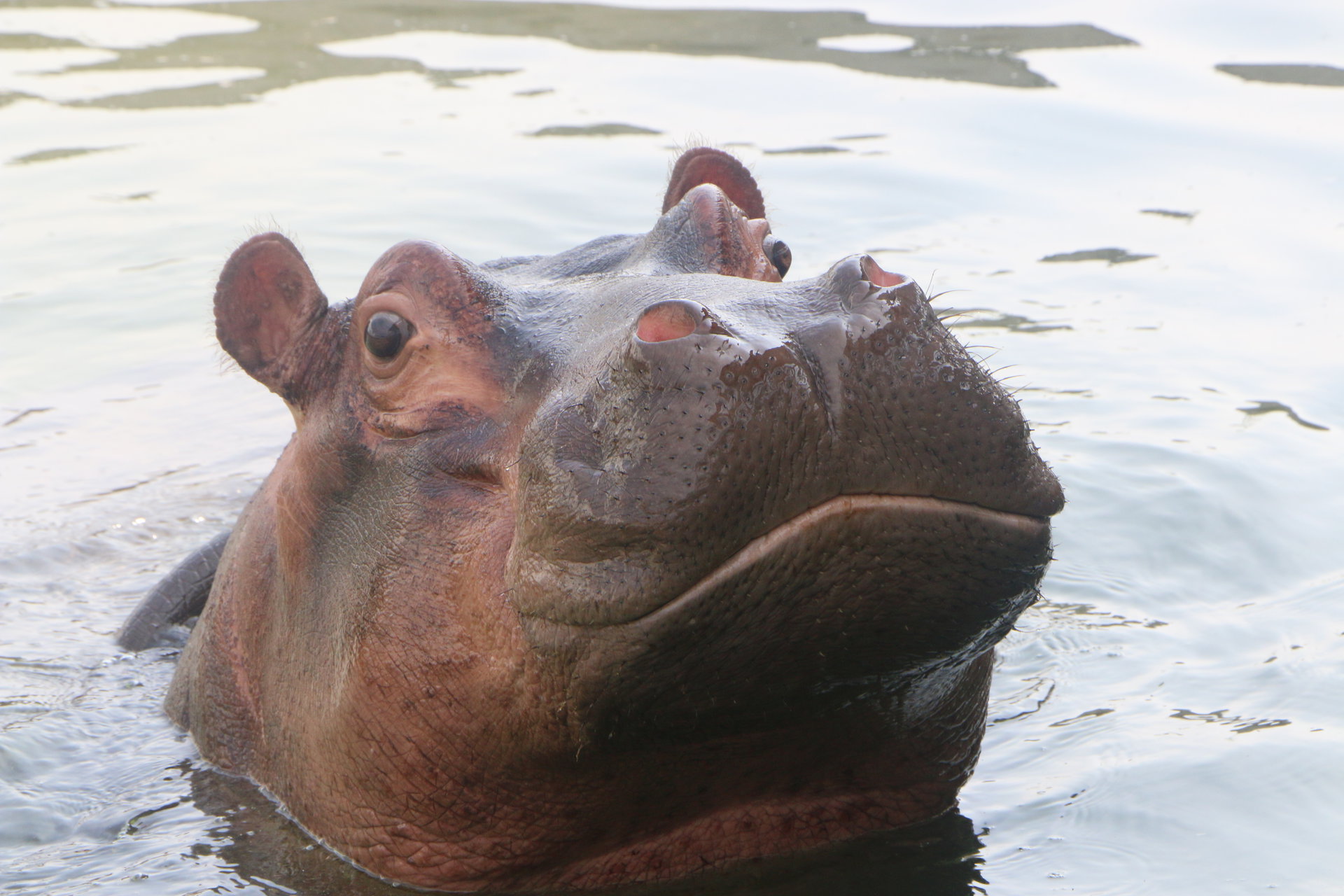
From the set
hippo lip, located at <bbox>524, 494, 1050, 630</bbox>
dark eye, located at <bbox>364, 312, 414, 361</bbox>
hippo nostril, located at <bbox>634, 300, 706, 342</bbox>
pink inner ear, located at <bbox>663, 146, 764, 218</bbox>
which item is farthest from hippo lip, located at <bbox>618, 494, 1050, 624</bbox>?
pink inner ear, located at <bbox>663, 146, 764, 218</bbox>

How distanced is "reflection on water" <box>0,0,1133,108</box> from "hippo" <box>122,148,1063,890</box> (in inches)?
411

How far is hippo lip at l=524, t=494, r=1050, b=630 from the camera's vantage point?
3131 millimetres

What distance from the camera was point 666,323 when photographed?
3154 millimetres

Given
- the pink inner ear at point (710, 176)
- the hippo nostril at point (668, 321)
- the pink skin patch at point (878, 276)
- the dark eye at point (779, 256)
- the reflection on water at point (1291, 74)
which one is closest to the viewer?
the hippo nostril at point (668, 321)

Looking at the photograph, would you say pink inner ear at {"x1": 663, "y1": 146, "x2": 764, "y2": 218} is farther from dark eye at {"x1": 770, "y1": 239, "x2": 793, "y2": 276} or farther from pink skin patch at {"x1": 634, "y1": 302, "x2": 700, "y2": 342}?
pink skin patch at {"x1": 634, "y1": 302, "x2": 700, "y2": 342}

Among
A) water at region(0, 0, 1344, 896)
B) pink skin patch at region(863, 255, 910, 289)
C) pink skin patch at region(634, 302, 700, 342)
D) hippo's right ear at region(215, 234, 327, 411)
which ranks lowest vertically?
water at region(0, 0, 1344, 896)

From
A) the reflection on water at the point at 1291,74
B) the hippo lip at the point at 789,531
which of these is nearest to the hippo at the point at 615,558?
the hippo lip at the point at 789,531

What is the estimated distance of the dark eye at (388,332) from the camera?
402 centimetres

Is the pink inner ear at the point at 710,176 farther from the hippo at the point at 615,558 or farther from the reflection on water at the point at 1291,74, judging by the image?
the reflection on water at the point at 1291,74

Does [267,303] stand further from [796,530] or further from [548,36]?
[548,36]

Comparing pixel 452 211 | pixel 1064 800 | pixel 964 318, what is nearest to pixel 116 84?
pixel 452 211

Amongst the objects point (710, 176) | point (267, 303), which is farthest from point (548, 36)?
point (267, 303)

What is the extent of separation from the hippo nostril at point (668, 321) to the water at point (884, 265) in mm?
1566

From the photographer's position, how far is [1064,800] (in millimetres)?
4688
